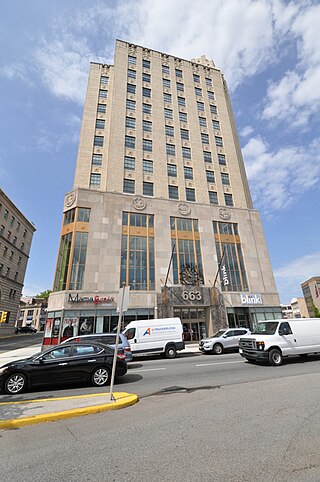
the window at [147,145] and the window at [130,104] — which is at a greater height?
the window at [130,104]

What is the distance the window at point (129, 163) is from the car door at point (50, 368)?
A: 2720 centimetres

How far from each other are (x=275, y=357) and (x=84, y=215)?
22.6 m

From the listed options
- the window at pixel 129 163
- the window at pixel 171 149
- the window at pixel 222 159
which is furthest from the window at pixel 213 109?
the window at pixel 129 163

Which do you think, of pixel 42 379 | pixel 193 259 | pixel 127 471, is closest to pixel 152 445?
pixel 127 471

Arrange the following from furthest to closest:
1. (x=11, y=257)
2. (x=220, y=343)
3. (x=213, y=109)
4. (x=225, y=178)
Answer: (x=11, y=257) → (x=213, y=109) → (x=225, y=178) → (x=220, y=343)

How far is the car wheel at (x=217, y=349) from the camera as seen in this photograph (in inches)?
682

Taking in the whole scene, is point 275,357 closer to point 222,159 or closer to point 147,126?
Answer: point 222,159

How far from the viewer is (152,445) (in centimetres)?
393

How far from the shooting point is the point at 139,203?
29.5m

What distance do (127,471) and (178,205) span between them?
1140 inches

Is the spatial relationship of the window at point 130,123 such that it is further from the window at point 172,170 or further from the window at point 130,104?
the window at point 172,170

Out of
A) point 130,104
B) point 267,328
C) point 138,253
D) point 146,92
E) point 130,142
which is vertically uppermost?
point 146,92

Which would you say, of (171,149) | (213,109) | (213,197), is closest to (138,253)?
(213,197)

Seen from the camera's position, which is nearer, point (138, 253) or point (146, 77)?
point (138, 253)
